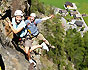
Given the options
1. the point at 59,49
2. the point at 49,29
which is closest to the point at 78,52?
the point at 59,49

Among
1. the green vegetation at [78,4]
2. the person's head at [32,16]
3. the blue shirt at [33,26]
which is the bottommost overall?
the green vegetation at [78,4]

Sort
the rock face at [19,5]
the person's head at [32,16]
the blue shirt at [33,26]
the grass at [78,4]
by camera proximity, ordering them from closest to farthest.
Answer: the person's head at [32,16] < the blue shirt at [33,26] < the rock face at [19,5] < the grass at [78,4]

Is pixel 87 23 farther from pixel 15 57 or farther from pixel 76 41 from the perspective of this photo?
pixel 15 57

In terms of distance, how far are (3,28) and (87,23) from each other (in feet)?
228

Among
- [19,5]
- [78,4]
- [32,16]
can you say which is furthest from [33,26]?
[78,4]

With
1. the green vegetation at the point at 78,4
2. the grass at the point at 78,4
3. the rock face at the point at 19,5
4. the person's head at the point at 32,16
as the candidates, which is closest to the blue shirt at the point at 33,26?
→ the person's head at the point at 32,16

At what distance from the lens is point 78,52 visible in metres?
45.9

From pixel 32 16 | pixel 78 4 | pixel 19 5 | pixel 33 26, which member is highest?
pixel 19 5

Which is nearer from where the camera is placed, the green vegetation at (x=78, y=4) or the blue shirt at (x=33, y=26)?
the blue shirt at (x=33, y=26)

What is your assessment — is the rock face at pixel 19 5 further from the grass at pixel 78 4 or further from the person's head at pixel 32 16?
the grass at pixel 78 4

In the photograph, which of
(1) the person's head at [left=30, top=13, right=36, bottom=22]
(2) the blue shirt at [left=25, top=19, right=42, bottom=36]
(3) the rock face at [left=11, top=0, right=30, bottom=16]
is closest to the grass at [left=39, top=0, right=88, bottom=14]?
(3) the rock face at [left=11, top=0, right=30, bottom=16]

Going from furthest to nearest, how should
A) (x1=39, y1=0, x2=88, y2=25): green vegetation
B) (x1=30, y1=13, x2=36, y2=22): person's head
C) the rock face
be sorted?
(x1=39, y1=0, x2=88, y2=25): green vegetation
the rock face
(x1=30, y1=13, x2=36, y2=22): person's head

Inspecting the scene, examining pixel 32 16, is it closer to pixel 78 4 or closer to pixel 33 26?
pixel 33 26

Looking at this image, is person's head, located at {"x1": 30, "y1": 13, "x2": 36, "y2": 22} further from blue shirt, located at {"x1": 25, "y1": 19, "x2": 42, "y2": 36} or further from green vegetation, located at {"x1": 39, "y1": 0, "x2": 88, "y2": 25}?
green vegetation, located at {"x1": 39, "y1": 0, "x2": 88, "y2": 25}
